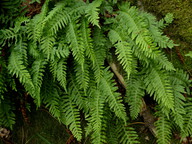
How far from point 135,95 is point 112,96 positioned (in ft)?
1.26

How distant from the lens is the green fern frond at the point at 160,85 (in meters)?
2.96

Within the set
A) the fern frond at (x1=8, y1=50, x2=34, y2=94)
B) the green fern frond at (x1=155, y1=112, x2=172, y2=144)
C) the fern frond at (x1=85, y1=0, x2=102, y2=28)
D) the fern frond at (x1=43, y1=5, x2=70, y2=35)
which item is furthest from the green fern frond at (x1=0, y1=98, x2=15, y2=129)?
the green fern frond at (x1=155, y1=112, x2=172, y2=144)

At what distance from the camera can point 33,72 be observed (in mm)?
3070

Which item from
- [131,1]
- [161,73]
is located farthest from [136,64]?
[131,1]

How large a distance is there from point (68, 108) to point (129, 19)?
5.36ft

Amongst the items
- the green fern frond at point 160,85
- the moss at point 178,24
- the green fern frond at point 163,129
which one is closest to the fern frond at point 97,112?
the green fern frond at point 160,85

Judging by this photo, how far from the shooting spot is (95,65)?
10.3ft

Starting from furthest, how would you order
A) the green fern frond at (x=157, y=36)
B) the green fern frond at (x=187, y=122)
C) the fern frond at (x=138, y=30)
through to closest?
the green fern frond at (x=187, y=122), the green fern frond at (x=157, y=36), the fern frond at (x=138, y=30)

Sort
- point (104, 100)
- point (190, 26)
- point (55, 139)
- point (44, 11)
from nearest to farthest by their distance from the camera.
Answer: point (44, 11), point (104, 100), point (190, 26), point (55, 139)

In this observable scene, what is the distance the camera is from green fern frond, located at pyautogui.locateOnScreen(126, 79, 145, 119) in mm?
3176

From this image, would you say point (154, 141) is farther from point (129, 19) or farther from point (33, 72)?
point (33, 72)

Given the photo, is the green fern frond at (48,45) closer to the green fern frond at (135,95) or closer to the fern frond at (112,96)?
the fern frond at (112,96)

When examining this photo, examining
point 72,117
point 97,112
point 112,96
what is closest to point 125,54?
point 112,96

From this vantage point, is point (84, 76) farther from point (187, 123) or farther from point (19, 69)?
point (187, 123)
